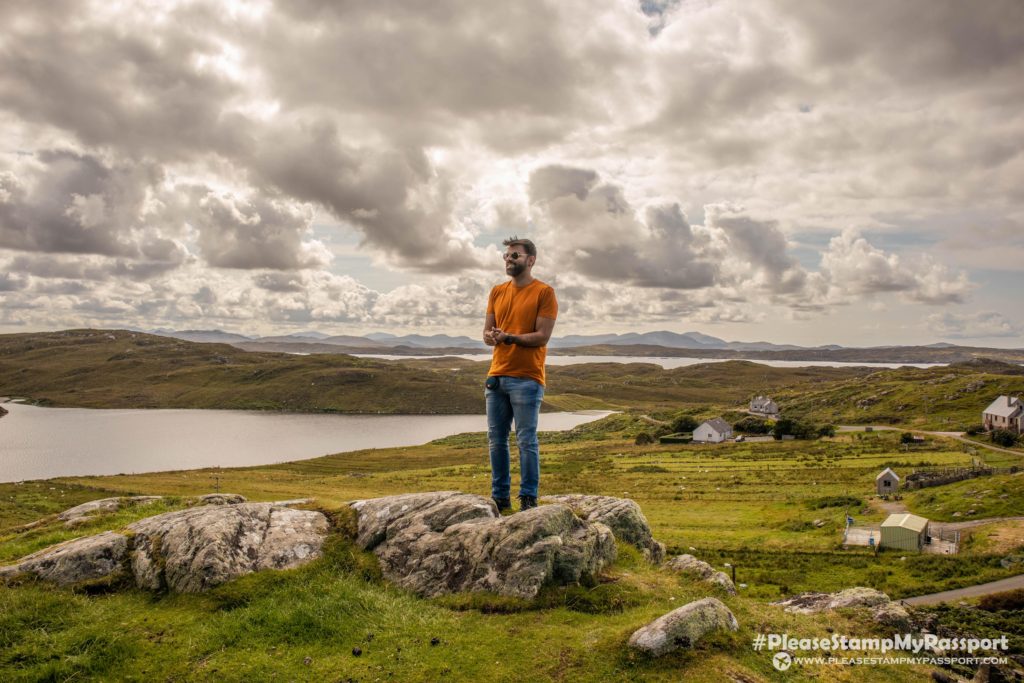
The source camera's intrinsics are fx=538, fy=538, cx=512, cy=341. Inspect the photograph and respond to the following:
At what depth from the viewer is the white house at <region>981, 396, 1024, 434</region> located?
95938mm

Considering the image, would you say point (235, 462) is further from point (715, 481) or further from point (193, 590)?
point (193, 590)

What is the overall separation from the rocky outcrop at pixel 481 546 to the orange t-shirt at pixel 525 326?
9.60 ft

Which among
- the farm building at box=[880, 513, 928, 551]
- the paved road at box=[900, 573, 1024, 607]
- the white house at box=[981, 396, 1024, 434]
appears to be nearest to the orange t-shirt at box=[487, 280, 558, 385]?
the paved road at box=[900, 573, 1024, 607]

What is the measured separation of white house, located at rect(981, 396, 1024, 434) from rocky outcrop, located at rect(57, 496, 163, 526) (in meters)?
127

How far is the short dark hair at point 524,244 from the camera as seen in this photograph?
38.9 feet

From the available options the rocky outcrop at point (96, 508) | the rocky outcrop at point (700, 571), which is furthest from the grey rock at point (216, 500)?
the rocky outcrop at point (700, 571)

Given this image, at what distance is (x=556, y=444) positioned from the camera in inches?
5153

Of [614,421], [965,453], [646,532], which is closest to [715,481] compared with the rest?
[965,453]

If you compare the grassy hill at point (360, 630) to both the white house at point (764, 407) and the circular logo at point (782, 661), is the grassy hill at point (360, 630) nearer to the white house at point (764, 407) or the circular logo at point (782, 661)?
the circular logo at point (782, 661)

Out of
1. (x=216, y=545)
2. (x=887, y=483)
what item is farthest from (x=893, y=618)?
(x=887, y=483)

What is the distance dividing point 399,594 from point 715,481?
73.2 meters

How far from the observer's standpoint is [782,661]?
858cm

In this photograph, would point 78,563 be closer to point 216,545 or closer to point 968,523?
point 216,545

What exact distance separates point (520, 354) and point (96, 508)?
12818 millimetres
